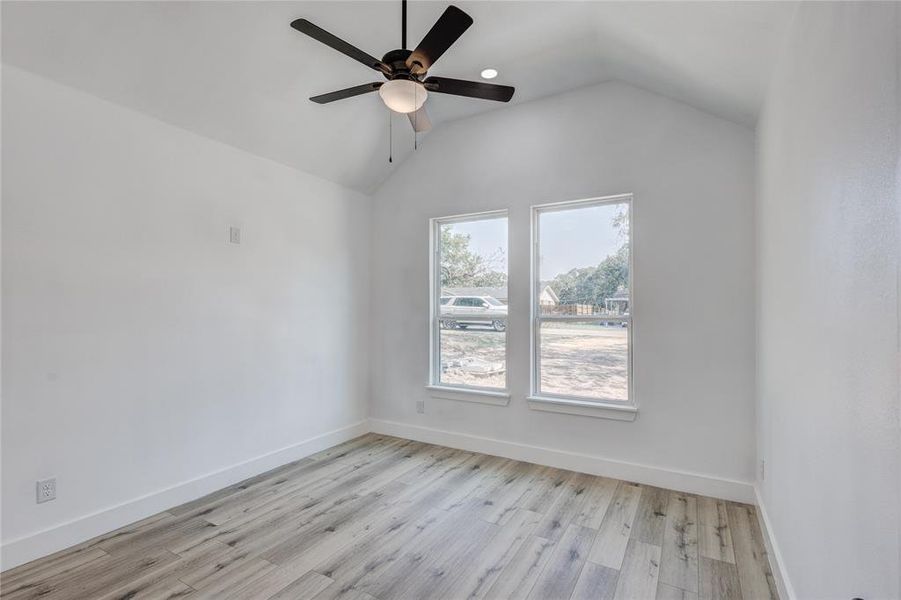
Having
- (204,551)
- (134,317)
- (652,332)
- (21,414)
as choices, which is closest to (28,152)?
(134,317)

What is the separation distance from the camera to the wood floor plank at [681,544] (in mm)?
2160

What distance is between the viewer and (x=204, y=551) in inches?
94.0

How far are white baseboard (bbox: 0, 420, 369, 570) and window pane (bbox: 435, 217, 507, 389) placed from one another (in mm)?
1568

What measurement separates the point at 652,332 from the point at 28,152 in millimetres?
4126

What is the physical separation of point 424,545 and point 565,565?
0.80 meters

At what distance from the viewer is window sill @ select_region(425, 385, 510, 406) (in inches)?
154

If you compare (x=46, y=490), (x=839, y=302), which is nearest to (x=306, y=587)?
(x=46, y=490)

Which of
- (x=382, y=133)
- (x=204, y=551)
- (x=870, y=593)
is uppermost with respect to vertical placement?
(x=382, y=133)

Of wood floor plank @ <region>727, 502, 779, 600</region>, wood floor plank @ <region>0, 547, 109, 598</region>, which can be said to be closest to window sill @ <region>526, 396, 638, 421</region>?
wood floor plank @ <region>727, 502, 779, 600</region>

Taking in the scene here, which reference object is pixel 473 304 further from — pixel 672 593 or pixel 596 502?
pixel 672 593

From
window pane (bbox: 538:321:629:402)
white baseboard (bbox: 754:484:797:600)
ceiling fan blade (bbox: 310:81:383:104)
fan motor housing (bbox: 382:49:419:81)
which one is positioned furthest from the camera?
window pane (bbox: 538:321:629:402)

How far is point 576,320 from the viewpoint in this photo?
3.63 m

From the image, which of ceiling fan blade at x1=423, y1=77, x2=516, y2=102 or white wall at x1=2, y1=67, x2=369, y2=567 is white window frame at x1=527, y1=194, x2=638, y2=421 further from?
white wall at x1=2, y1=67, x2=369, y2=567

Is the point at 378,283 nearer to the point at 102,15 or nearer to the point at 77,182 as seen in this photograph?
the point at 77,182
